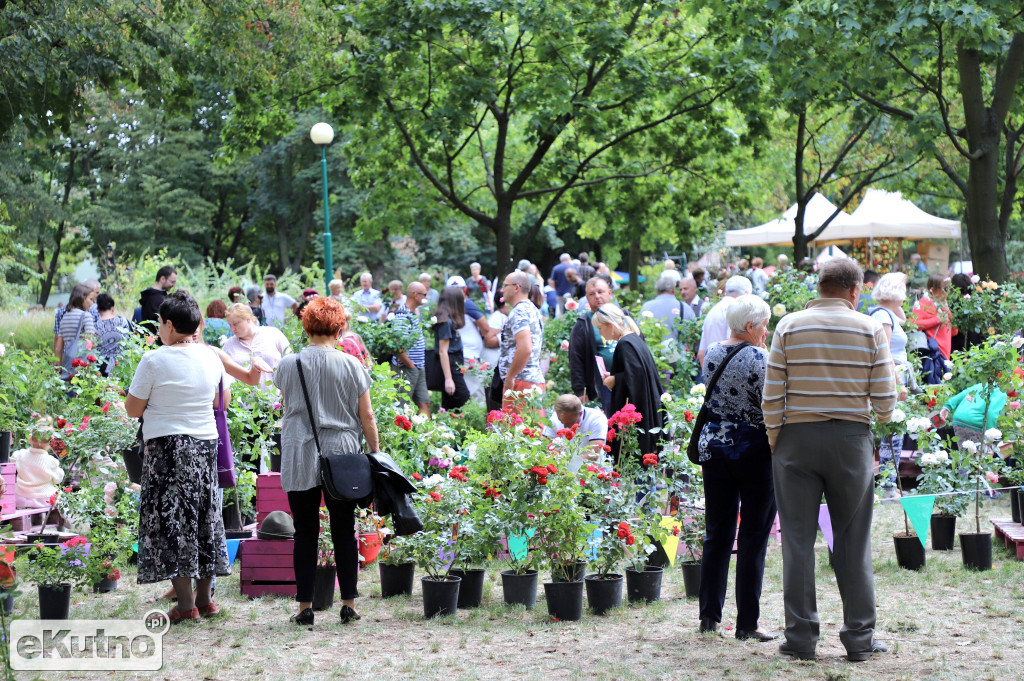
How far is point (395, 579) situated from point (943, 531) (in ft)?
12.4

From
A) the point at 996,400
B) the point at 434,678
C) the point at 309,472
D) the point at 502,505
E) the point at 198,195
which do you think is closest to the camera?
the point at 434,678

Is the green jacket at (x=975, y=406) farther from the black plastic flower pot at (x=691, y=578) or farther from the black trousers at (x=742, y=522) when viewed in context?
the black trousers at (x=742, y=522)

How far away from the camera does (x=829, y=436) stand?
4730mm

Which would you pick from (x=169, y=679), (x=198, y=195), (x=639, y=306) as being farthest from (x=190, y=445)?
(x=198, y=195)

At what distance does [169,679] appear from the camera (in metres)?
4.74

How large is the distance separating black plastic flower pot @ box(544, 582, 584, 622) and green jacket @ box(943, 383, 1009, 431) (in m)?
3.49

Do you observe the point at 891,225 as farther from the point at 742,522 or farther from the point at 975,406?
the point at 742,522

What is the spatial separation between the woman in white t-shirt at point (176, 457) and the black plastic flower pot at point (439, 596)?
1.15 meters

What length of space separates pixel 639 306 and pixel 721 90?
3.25 metres

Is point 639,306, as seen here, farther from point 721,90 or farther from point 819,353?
point 819,353

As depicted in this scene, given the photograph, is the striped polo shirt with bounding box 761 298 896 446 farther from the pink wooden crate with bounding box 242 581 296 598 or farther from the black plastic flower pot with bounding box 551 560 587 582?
the pink wooden crate with bounding box 242 581 296 598

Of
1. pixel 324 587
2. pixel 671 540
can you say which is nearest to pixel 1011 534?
pixel 671 540

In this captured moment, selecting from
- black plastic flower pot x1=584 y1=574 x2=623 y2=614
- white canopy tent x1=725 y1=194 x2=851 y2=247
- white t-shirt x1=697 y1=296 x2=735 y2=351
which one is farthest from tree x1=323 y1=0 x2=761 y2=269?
black plastic flower pot x1=584 y1=574 x2=623 y2=614

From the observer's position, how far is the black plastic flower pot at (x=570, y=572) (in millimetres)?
5852
